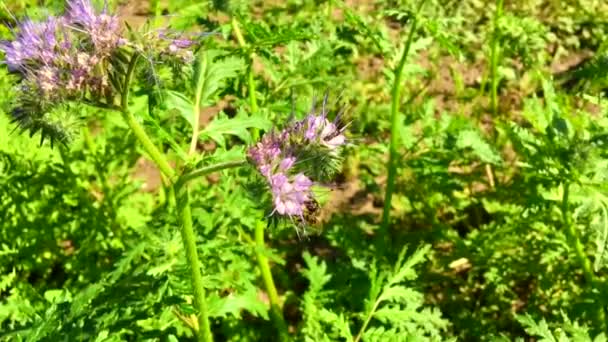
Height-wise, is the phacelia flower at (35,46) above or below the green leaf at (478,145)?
above

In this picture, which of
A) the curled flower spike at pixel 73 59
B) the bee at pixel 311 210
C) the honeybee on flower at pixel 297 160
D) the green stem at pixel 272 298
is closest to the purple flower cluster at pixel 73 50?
the curled flower spike at pixel 73 59

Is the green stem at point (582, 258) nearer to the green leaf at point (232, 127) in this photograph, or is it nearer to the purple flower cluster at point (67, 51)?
the green leaf at point (232, 127)

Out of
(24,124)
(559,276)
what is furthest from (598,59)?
(24,124)

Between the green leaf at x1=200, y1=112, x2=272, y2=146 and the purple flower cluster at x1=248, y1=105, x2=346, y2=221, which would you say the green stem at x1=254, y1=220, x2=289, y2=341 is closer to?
the green leaf at x1=200, y1=112, x2=272, y2=146

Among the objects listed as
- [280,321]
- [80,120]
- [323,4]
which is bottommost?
[280,321]

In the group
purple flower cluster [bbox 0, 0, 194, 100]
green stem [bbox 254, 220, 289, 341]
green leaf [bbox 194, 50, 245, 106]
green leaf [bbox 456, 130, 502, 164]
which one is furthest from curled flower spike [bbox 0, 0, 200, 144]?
green leaf [bbox 456, 130, 502, 164]

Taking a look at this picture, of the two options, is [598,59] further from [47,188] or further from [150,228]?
[47,188]
